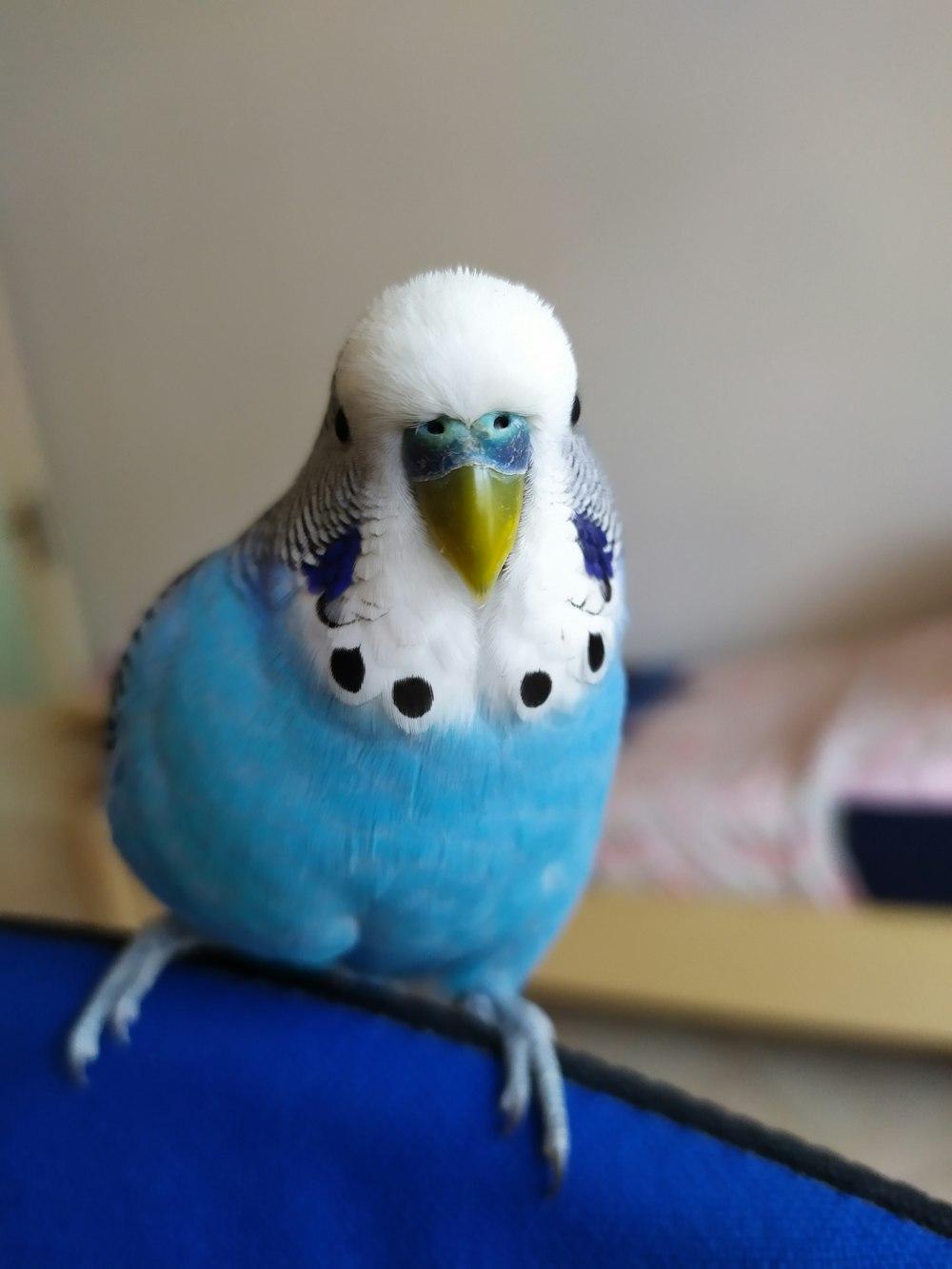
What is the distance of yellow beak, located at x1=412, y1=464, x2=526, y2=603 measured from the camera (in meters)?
0.42

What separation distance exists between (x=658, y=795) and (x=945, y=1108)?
626mm

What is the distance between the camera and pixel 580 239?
5.17 feet

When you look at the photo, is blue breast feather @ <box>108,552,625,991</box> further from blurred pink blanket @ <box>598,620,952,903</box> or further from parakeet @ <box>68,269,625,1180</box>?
blurred pink blanket @ <box>598,620,952,903</box>

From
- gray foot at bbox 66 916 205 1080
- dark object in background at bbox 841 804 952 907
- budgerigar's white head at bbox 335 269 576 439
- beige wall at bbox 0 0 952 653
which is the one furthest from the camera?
beige wall at bbox 0 0 952 653

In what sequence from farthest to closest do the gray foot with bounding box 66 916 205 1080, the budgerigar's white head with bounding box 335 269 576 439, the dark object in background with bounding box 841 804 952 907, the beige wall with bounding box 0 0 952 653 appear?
the beige wall with bounding box 0 0 952 653
the dark object in background with bounding box 841 804 952 907
the gray foot with bounding box 66 916 205 1080
the budgerigar's white head with bounding box 335 269 576 439

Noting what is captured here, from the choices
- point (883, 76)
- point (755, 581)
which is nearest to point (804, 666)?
point (755, 581)

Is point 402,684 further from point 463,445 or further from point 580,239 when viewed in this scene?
point 580,239

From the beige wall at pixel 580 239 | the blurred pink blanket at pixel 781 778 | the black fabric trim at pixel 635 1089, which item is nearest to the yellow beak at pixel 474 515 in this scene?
the black fabric trim at pixel 635 1089

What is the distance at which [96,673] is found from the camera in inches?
75.3

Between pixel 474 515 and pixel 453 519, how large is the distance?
1 centimetres

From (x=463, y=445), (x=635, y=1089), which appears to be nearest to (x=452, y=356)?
(x=463, y=445)

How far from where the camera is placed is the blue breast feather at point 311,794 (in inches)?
20.1

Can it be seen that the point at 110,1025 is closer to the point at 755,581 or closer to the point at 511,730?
the point at 511,730

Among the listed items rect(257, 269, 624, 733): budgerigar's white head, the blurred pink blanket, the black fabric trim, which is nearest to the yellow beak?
rect(257, 269, 624, 733): budgerigar's white head
